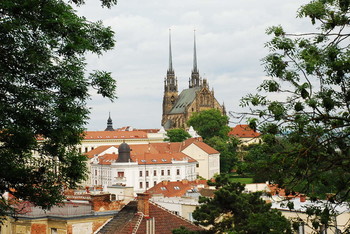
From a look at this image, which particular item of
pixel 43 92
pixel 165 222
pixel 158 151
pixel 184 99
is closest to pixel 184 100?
pixel 184 99

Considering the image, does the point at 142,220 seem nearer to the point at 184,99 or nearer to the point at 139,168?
the point at 139,168

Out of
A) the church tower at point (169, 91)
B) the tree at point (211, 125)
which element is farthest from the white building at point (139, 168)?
the church tower at point (169, 91)

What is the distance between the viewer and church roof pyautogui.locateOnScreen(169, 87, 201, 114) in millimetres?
138375

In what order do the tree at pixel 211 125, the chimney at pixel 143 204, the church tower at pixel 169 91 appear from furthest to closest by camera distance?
the church tower at pixel 169 91
the tree at pixel 211 125
the chimney at pixel 143 204

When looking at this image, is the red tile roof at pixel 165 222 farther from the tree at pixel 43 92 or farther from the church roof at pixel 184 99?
the church roof at pixel 184 99

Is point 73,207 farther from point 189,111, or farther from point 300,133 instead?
point 189,111

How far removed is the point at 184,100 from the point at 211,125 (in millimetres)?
30995

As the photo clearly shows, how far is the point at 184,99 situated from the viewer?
142 m

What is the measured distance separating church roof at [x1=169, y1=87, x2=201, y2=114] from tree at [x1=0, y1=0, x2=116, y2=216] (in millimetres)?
124119

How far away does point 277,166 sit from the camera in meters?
9.87

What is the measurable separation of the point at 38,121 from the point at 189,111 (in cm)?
12207

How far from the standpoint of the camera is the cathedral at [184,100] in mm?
134000

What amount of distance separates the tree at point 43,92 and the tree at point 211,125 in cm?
9864

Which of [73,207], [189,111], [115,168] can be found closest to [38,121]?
[73,207]
